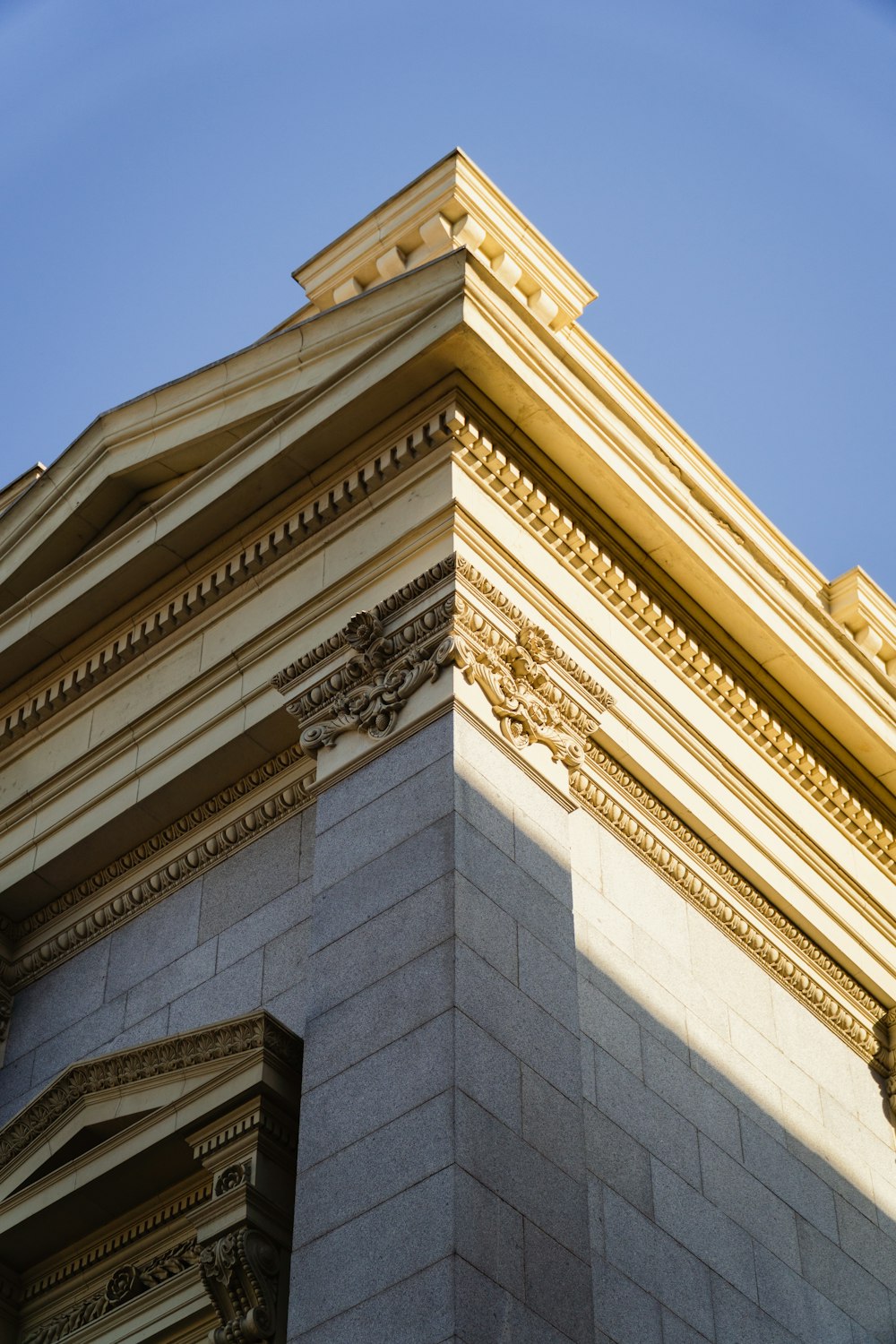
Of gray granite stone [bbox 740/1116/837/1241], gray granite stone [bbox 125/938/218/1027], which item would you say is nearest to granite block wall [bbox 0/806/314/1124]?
gray granite stone [bbox 125/938/218/1027]

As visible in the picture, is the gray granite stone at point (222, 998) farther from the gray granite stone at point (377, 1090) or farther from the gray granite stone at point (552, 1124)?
the gray granite stone at point (552, 1124)

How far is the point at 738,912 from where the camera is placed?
19.0m

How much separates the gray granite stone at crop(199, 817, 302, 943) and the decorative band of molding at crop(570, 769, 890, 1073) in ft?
8.11

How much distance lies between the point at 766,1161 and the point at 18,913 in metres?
7.41

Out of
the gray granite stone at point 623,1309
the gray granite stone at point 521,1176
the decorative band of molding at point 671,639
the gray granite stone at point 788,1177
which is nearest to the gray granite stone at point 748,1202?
the gray granite stone at point 788,1177

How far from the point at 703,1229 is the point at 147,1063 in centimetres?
455

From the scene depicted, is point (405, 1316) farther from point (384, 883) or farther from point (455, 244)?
point (455, 244)

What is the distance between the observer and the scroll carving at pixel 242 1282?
13750 millimetres

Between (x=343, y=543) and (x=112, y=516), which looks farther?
(x=112, y=516)

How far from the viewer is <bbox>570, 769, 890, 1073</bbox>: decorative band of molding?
18.0 meters

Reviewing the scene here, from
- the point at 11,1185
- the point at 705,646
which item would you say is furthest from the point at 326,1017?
the point at 705,646

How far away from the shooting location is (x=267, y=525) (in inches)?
741

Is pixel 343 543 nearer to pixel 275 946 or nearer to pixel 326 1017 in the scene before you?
pixel 275 946

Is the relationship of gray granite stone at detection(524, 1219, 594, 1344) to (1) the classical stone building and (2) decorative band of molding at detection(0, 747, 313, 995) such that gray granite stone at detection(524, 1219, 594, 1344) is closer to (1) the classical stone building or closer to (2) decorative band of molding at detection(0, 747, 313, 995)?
(1) the classical stone building
